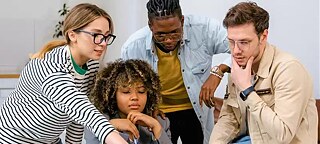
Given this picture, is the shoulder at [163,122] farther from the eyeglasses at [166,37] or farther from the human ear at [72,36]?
the human ear at [72,36]

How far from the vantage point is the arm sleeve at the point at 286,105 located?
5.05ft

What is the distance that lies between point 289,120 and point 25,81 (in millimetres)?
878

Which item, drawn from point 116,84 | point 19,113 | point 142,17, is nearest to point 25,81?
point 19,113

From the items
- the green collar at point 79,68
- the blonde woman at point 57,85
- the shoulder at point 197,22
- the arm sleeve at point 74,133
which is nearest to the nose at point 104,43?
the blonde woman at point 57,85

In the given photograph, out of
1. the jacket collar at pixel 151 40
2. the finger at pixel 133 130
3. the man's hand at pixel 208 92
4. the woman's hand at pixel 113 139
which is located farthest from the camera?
the jacket collar at pixel 151 40

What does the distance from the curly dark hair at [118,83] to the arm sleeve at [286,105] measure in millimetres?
→ 446

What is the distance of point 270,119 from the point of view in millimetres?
1535

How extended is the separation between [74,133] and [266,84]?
2.39 feet

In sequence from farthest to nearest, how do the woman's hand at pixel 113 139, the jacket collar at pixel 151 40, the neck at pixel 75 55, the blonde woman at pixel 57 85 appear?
the jacket collar at pixel 151 40, the neck at pixel 75 55, the blonde woman at pixel 57 85, the woman's hand at pixel 113 139

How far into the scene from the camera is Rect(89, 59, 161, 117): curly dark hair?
5.97 ft

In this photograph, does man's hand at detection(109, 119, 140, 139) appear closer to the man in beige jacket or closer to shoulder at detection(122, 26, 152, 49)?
the man in beige jacket

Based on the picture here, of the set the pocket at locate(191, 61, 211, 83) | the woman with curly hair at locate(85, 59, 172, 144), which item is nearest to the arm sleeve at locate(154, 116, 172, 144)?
the woman with curly hair at locate(85, 59, 172, 144)

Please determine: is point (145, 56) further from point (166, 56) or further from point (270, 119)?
point (270, 119)

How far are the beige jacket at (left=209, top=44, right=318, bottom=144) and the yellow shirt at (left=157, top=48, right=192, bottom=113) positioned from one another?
460 millimetres
